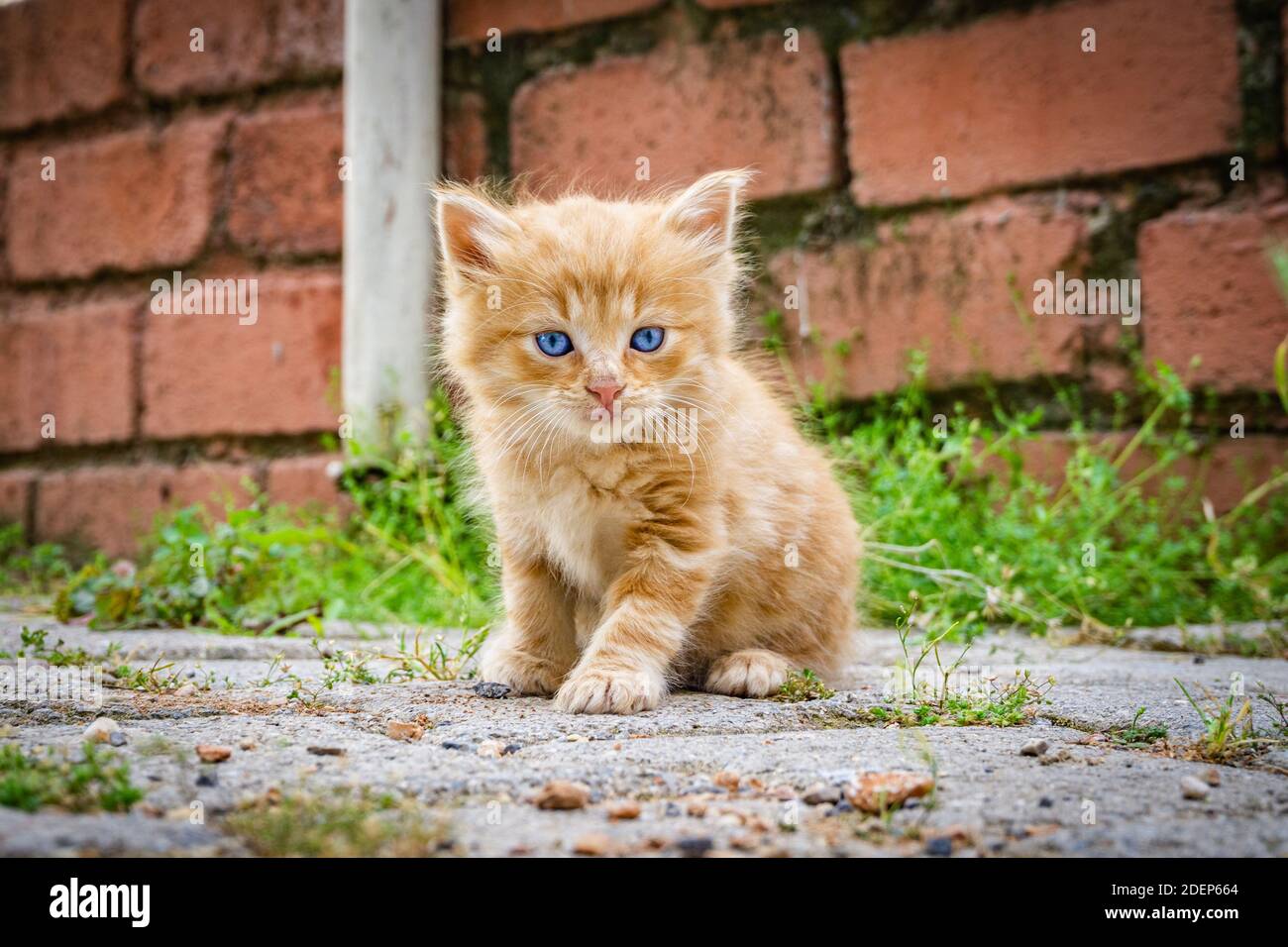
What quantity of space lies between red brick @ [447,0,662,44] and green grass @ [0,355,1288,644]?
4.90ft

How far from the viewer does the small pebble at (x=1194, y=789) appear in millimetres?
1400

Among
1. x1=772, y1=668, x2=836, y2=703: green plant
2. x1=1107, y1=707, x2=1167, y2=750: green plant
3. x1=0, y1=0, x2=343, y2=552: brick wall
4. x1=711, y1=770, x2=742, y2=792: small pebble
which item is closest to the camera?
x1=711, y1=770, x2=742, y2=792: small pebble

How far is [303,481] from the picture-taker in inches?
174

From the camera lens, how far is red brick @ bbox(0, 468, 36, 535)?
16.6 ft

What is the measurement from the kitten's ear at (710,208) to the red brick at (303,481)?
2.28 metres

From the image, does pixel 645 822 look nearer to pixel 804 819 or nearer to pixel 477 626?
pixel 804 819

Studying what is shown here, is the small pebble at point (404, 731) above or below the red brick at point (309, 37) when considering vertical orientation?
below

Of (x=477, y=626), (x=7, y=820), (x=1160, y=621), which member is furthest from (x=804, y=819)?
(x=1160, y=621)

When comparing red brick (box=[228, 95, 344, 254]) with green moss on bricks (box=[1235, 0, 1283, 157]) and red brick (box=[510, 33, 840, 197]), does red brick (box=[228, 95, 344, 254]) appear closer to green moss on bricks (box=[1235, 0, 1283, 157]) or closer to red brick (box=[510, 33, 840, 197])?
red brick (box=[510, 33, 840, 197])

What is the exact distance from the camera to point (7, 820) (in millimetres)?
1192

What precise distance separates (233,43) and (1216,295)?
3.77 m

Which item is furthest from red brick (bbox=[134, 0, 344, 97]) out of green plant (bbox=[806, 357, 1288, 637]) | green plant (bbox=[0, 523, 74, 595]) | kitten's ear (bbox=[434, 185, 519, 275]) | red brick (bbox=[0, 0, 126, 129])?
green plant (bbox=[806, 357, 1288, 637])
